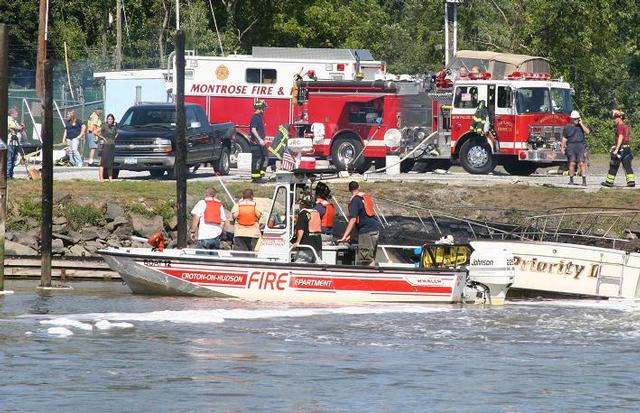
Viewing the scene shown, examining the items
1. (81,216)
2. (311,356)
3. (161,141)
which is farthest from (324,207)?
(161,141)

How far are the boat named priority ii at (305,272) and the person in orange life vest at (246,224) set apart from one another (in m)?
0.50

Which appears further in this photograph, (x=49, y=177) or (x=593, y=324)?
(x=49, y=177)

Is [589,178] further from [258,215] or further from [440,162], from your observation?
[258,215]

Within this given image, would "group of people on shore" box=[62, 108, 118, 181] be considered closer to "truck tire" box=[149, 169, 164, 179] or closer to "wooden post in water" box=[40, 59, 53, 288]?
"truck tire" box=[149, 169, 164, 179]

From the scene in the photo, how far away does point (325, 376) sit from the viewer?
1805cm

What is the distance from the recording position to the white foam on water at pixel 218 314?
2206cm

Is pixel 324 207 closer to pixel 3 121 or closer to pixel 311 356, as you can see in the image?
pixel 311 356

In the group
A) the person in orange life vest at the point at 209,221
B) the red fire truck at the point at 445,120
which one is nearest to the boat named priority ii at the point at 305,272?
the person in orange life vest at the point at 209,221

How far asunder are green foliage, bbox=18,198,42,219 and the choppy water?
577 cm

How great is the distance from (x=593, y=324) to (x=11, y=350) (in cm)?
844

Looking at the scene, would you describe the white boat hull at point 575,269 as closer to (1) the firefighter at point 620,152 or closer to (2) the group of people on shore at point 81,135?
(1) the firefighter at point 620,152

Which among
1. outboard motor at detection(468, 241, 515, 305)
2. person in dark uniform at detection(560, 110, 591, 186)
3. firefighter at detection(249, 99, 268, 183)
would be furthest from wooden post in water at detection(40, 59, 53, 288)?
person in dark uniform at detection(560, 110, 591, 186)

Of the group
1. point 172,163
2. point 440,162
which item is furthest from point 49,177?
point 440,162

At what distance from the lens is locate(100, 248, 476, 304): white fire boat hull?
23.2 meters
